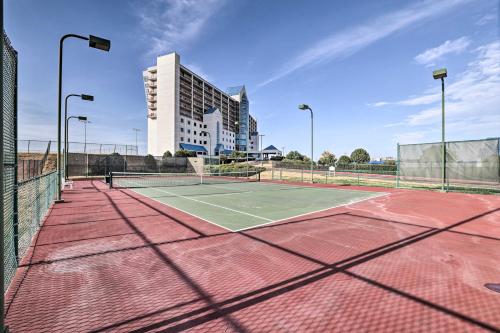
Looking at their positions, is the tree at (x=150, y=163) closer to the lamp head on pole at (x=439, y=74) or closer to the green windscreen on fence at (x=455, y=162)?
the green windscreen on fence at (x=455, y=162)

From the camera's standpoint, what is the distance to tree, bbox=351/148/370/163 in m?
89.5

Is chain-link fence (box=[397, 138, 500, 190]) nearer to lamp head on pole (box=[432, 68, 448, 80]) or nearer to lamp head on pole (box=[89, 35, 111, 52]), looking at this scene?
lamp head on pole (box=[432, 68, 448, 80])

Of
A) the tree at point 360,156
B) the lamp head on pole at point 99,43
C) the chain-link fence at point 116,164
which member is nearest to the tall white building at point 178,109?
the chain-link fence at point 116,164

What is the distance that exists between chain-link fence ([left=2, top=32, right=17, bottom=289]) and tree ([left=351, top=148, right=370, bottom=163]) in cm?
9370

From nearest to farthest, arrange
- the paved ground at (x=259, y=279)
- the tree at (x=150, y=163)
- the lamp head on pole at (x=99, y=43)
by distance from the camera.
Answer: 1. the paved ground at (x=259, y=279)
2. the lamp head on pole at (x=99, y=43)
3. the tree at (x=150, y=163)

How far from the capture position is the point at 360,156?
3565 inches

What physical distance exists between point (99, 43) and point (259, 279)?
1084cm

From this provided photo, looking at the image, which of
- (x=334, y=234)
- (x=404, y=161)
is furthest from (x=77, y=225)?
(x=404, y=161)

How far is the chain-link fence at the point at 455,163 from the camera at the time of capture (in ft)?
51.8

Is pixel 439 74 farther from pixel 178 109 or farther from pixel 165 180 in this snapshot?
pixel 178 109

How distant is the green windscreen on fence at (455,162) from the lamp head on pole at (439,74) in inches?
181

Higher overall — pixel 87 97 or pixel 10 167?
pixel 87 97

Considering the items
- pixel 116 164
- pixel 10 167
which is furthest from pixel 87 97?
pixel 116 164

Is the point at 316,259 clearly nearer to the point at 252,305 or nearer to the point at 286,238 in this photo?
the point at 286,238
